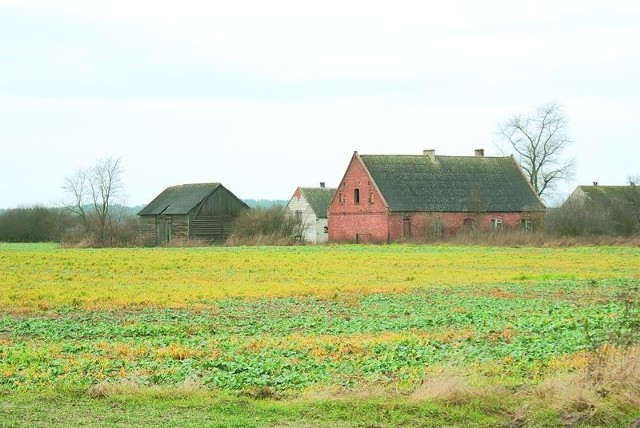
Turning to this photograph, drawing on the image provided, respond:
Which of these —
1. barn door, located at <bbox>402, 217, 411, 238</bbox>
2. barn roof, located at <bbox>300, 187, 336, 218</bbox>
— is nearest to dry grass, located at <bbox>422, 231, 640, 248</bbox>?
barn door, located at <bbox>402, 217, 411, 238</bbox>

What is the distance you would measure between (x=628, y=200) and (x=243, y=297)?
64.5 metres

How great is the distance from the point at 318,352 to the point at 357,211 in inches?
2461

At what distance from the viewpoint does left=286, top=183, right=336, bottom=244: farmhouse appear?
322 ft

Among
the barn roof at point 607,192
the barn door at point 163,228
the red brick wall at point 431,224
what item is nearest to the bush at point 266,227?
the red brick wall at point 431,224

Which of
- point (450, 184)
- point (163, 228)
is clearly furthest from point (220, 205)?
point (450, 184)

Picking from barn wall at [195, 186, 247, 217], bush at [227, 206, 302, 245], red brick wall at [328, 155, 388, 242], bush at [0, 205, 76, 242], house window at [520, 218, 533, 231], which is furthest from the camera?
bush at [0, 205, 76, 242]

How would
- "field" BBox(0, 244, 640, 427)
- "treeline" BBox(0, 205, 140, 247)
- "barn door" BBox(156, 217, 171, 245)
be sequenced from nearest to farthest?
"field" BBox(0, 244, 640, 427) → "barn door" BBox(156, 217, 171, 245) → "treeline" BBox(0, 205, 140, 247)

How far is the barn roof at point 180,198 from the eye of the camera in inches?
3391

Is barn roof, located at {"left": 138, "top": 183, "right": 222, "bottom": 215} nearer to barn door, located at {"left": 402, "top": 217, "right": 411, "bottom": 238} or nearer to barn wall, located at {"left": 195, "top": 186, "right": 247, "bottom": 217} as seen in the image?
barn wall, located at {"left": 195, "top": 186, "right": 247, "bottom": 217}

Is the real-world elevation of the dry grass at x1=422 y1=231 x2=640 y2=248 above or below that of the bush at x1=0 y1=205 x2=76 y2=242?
below


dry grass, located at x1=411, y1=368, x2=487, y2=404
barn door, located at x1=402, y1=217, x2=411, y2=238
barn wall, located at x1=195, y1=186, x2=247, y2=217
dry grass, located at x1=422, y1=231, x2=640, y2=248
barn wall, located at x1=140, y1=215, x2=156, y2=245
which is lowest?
dry grass, located at x1=411, y1=368, x2=487, y2=404

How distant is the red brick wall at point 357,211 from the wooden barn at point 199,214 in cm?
1004

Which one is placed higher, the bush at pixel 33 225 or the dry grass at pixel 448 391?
the bush at pixel 33 225

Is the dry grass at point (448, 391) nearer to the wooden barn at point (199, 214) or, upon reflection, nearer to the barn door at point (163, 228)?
the wooden barn at point (199, 214)
